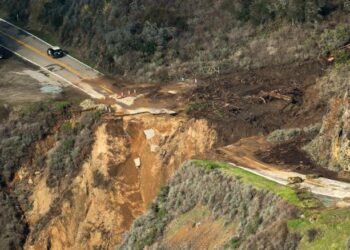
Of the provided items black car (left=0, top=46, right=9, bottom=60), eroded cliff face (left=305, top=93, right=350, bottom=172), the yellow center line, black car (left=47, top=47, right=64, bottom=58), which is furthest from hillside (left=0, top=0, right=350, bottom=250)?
black car (left=0, top=46, right=9, bottom=60)

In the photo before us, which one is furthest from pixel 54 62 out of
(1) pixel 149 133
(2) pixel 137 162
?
(2) pixel 137 162

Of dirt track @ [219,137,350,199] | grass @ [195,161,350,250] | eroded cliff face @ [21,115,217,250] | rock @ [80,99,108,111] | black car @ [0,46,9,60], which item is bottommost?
eroded cliff face @ [21,115,217,250]

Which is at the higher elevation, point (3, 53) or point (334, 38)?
point (334, 38)

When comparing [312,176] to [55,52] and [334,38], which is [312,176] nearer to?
[334,38]

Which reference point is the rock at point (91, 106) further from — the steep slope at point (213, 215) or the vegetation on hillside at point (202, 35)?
the steep slope at point (213, 215)

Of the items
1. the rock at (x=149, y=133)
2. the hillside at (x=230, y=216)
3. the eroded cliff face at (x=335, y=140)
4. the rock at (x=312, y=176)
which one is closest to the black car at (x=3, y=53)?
the rock at (x=149, y=133)

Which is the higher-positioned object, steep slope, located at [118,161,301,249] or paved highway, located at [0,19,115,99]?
paved highway, located at [0,19,115,99]

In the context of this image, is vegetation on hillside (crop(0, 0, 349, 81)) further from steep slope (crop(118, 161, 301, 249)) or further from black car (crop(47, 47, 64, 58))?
steep slope (crop(118, 161, 301, 249))

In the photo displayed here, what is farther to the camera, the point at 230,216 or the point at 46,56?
the point at 46,56
